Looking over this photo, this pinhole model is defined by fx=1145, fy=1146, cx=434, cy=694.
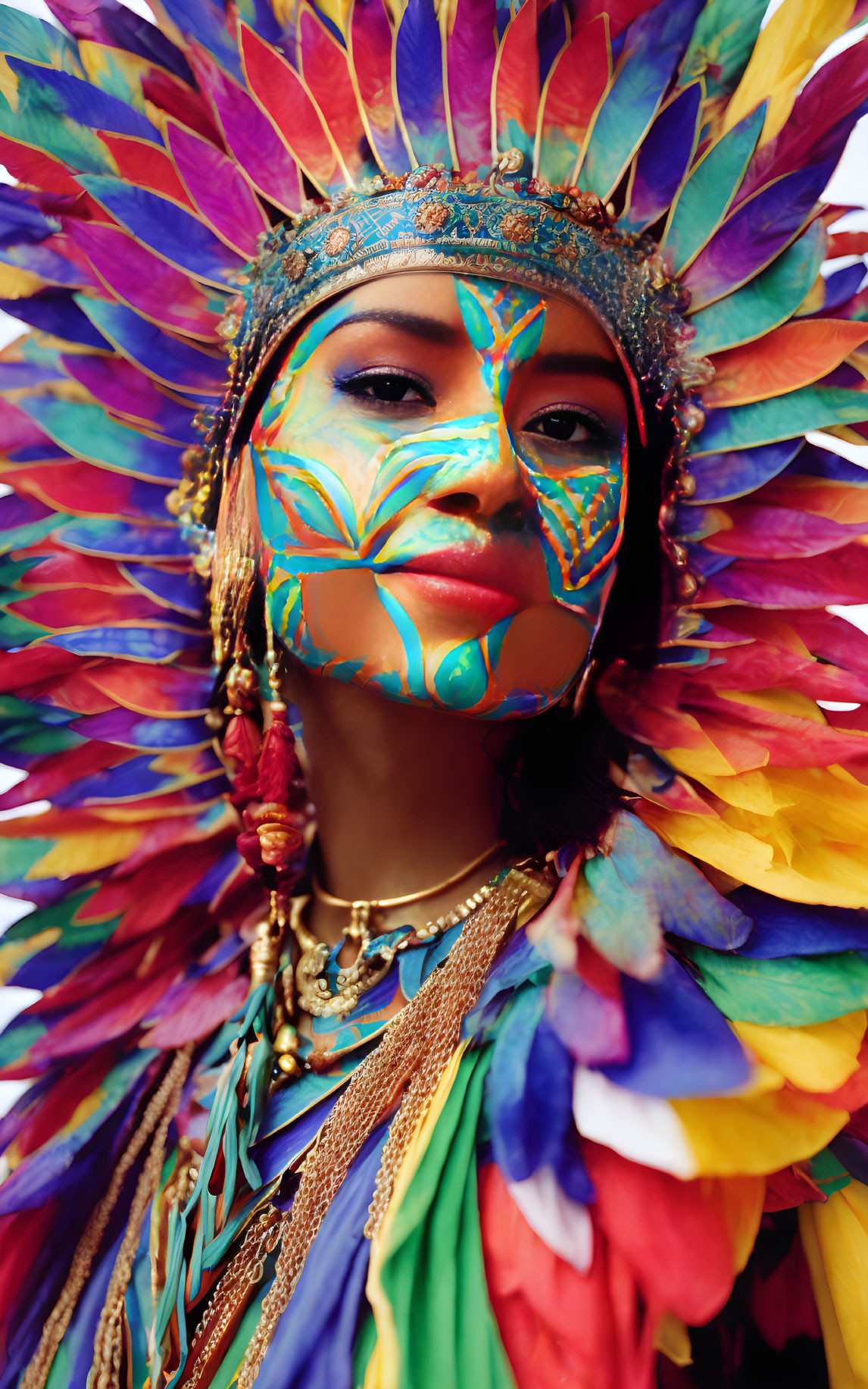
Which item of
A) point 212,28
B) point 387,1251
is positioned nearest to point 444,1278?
point 387,1251

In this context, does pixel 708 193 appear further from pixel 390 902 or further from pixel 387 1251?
pixel 387 1251

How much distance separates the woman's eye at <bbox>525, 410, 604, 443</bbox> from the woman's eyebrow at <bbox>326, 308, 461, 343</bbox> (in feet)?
0.41

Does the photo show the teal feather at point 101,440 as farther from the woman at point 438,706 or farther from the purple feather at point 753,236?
the purple feather at point 753,236

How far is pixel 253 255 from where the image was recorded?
1405 millimetres

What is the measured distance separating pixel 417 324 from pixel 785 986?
2.51 ft

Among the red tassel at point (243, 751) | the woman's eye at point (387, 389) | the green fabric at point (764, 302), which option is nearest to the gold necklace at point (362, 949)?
the red tassel at point (243, 751)

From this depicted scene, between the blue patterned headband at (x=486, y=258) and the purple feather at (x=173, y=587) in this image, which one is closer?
the blue patterned headband at (x=486, y=258)

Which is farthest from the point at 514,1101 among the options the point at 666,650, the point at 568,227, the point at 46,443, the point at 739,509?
the point at 46,443

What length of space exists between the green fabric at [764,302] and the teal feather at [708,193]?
7 cm

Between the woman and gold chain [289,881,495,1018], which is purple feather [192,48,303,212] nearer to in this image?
the woman

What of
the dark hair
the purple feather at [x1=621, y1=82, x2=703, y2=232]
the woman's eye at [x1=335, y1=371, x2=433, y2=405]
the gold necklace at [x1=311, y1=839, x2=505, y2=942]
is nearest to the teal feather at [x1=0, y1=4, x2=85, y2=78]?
the dark hair

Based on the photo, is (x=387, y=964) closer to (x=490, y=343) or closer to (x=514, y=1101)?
(x=514, y=1101)

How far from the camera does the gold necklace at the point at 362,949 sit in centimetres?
133

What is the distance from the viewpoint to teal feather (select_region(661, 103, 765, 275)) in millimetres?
1268
